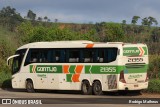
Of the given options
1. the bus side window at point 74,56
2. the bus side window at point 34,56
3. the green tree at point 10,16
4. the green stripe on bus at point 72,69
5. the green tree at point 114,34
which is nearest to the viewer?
the bus side window at point 74,56

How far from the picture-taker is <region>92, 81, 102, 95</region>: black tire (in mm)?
24766

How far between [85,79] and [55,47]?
9.23 feet

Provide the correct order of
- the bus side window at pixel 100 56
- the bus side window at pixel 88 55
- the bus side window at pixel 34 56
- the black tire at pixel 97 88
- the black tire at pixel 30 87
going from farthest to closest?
the black tire at pixel 30 87 < the bus side window at pixel 34 56 < the bus side window at pixel 88 55 < the black tire at pixel 97 88 < the bus side window at pixel 100 56

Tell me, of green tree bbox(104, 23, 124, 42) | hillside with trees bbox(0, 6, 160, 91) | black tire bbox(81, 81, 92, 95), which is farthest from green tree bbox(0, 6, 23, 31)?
black tire bbox(81, 81, 92, 95)

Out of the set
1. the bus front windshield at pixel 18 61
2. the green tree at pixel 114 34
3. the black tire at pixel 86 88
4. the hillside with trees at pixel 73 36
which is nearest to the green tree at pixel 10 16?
the hillside with trees at pixel 73 36

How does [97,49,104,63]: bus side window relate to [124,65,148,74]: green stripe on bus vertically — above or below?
above

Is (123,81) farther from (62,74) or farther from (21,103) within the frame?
(21,103)

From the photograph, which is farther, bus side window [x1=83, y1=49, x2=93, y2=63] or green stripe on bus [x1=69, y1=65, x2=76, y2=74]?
green stripe on bus [x1=69, y1=65, x2=76, y2=74]

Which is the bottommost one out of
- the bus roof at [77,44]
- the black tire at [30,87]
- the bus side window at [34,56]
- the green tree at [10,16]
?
the black tire at [30,87]

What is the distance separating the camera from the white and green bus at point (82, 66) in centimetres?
2402

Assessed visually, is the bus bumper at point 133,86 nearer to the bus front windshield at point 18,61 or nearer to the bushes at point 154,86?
the bushes at point 154,86

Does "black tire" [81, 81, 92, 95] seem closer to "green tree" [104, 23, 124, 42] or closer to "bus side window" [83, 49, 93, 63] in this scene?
"bus side window" [83, 49, 93, 63]

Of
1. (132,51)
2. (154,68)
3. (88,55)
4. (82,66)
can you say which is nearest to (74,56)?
(82,66)

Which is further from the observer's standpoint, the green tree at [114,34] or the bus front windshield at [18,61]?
the green tree at [114,34]
